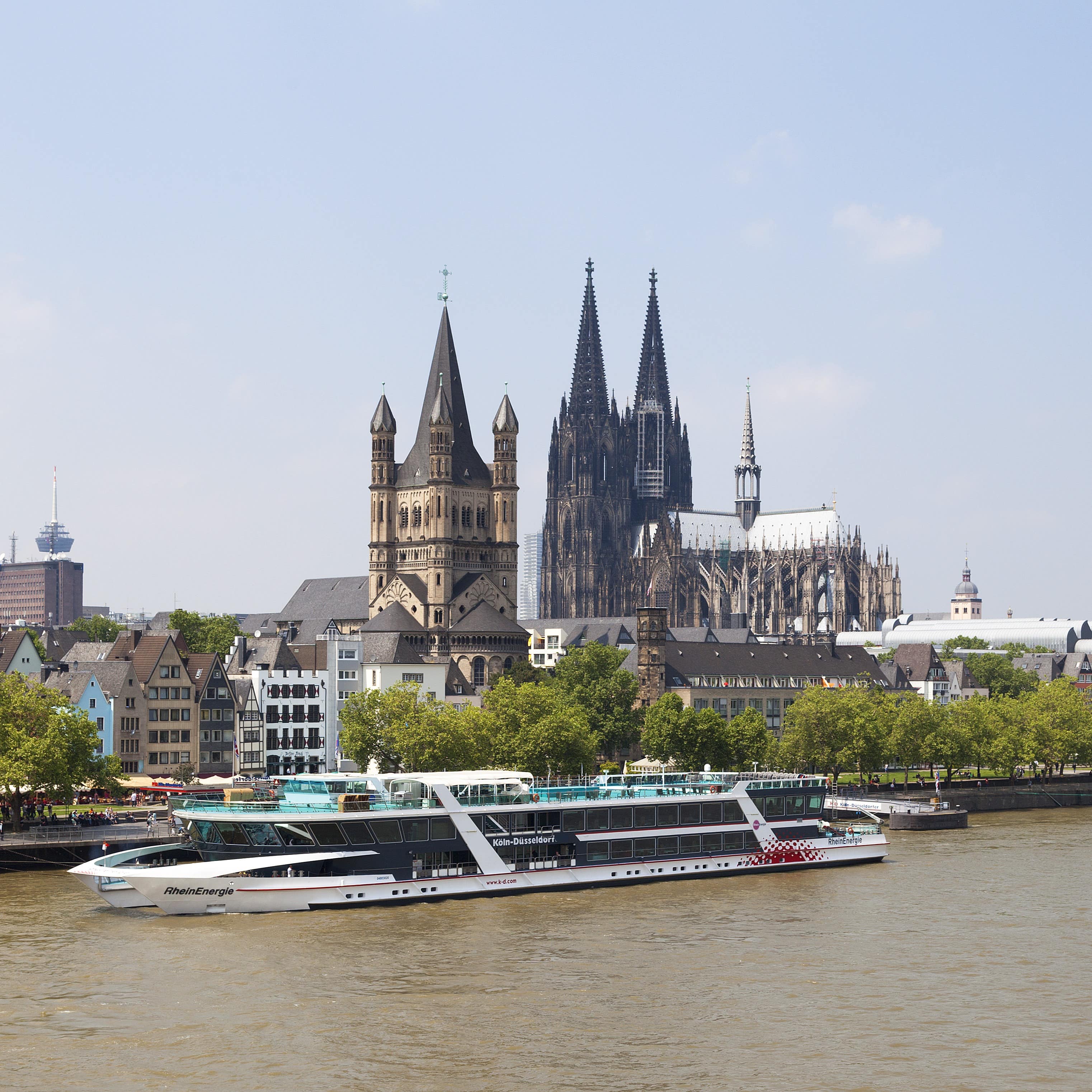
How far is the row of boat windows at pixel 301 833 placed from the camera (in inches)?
2881

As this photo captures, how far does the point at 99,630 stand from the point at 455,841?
115421 mm

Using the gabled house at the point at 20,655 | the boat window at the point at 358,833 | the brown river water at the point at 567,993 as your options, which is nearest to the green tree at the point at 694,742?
the brown river water at the point at 567,993

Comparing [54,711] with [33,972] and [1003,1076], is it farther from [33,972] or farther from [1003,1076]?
[1003,1076]

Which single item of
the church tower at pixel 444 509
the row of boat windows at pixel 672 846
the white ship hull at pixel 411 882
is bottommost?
the white ship hull at pixel 411 882

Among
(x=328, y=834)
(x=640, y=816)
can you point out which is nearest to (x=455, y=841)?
(x=328, y=834)

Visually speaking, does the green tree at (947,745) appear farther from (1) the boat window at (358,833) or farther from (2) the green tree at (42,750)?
(1) the boat window at (358,833)

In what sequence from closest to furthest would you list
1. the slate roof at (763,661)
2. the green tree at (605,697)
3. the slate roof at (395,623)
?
1. the green tree at (605,697)
2. the slate roof at (395,623)
3. the slate roof at (763,661)

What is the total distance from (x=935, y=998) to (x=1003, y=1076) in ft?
29.6

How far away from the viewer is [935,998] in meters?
54.2

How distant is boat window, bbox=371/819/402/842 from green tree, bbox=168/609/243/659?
88.5m

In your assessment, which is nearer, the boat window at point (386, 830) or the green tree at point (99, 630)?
the boat window at point (386, 830)

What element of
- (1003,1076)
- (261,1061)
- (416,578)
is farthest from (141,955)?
(416,578)

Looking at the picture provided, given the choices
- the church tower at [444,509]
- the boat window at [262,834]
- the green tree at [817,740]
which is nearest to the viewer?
the boat window at [262,834]

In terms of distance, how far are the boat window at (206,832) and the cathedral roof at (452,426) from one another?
10482 cm
